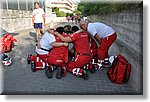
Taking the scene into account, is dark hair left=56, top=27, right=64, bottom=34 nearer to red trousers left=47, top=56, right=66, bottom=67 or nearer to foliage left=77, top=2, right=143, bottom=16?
red trousers left=47, top=56, right=66, bottom=67

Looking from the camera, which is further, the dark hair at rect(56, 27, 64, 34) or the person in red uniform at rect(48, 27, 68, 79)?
the dark hair at rect(56, 27, 64, 34)

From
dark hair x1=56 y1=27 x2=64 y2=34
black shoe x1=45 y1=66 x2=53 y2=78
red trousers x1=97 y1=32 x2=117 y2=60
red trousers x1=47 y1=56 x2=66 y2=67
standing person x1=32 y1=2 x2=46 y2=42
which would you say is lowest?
black shoe x1=45 y1=66 x2=53 y2=78

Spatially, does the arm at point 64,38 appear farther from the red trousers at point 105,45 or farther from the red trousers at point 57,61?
the red trousers at point 105,45

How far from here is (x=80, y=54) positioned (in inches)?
169

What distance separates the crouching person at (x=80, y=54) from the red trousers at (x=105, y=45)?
564mm

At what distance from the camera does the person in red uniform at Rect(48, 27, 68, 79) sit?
424cm

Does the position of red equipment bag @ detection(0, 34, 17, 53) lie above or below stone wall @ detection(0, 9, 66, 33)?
below

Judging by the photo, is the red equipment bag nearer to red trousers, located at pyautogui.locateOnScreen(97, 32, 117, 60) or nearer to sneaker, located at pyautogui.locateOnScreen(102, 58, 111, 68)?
red trousers, located at pyautogui.locateOnScreen(97, 32, 117, 60)

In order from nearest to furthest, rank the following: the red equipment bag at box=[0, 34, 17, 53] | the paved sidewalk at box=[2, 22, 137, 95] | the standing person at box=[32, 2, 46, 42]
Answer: the paved sidewalk at box=[2, 22, 137, 95], the red equipment bag at box=[0, 34, 17, 53], the standing person at box=[32, 2, 46, 42]

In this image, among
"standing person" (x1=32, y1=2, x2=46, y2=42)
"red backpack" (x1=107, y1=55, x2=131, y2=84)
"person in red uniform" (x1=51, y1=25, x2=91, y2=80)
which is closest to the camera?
"red backpack" (x1=107, y1=55, x2=131, y2=84)

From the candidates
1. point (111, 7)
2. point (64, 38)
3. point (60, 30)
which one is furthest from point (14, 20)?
point (64, 38)

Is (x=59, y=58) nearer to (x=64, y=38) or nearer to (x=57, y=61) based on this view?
(x=57, y=61)

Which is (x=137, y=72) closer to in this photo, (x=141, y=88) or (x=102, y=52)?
(x=141, y=88)

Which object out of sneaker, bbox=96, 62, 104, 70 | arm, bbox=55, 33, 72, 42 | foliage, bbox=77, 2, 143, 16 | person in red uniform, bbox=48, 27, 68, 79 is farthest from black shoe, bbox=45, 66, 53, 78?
foliage, bbox=77, 2, 143, 16
